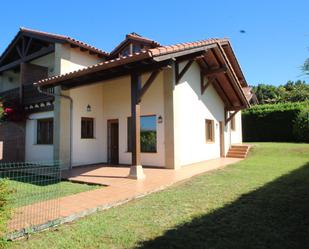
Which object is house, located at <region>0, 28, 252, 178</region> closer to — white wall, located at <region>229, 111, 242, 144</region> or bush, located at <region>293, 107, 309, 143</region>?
white wall, located at <region>229, 111, 242, 144</region>

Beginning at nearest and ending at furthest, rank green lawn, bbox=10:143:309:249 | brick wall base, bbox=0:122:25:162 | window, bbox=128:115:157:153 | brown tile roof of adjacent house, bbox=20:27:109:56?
green lawn, bbox=10:143:309:249 < brown tile roof of adjacent house, bbox=20:27:109:56 < window, bbox=128:115:157:153 < brick wall base, bbox=0:122:25:162

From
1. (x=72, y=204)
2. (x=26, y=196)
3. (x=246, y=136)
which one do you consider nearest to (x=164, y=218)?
(x=72, y=204)

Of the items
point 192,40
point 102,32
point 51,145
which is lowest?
point 51,145

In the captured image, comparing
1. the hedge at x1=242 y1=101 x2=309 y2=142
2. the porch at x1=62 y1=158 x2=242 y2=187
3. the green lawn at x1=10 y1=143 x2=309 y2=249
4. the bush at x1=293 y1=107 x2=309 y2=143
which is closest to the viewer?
the green lawn at x1=10 y1=143 x2=309 y2=249

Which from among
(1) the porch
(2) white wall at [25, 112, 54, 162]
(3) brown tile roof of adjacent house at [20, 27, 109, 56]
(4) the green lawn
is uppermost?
(3) brown tile roof of adjacent house at [20, 27, 109, 56]

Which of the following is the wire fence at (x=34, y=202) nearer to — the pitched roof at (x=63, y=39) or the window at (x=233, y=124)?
the pitched roof at (x=63, y=39)

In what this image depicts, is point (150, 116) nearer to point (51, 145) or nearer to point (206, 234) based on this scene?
point (51, 145)

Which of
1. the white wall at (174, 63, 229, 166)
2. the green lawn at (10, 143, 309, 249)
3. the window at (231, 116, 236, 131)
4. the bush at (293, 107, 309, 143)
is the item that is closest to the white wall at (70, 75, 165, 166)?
the white wall at (174, 63, 229, 166)

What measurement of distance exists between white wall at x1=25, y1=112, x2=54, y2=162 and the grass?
14.9 feet

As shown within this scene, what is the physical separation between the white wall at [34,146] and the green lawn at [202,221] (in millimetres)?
8587

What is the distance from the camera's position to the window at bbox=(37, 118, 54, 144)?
1491 centimetres

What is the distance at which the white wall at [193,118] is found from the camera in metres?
13.2

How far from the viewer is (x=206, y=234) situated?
498 centimetres

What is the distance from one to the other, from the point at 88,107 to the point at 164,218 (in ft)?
33.0
